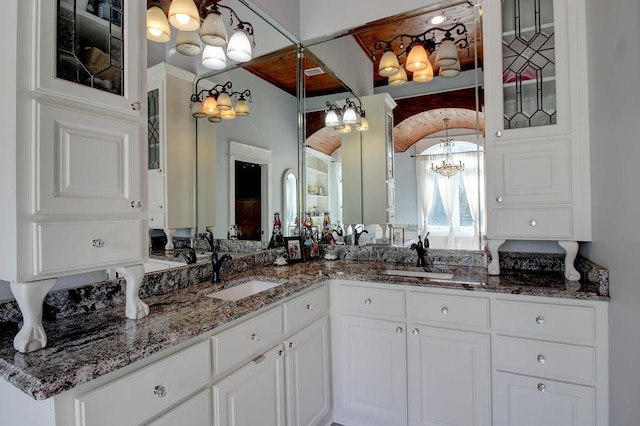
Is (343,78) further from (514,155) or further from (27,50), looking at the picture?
(27,50)

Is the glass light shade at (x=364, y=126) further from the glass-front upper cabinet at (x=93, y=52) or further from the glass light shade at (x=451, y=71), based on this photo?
the glass-front upper cabinet at (x=93, y=52)

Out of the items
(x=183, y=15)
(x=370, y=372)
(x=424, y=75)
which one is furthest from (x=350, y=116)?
(x=370, y=372)

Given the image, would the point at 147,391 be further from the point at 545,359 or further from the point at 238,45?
the point at 238,45

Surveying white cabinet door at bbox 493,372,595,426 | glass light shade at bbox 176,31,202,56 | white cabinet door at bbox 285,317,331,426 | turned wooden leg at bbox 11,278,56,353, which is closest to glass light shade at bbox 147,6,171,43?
glass light shade at bbox 176,31,202,56

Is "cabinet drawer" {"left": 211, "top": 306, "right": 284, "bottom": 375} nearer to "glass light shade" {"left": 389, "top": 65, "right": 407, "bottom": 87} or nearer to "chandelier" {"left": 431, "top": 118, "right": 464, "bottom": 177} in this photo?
"chandelier" {"left": 431, "top": 118, "right": 464, "bottom": 177}

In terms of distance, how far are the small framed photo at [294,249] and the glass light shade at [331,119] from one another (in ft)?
3.56

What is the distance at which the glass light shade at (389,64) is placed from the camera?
98.2 inches

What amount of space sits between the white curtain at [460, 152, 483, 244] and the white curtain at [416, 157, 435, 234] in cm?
27

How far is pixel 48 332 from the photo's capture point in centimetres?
114

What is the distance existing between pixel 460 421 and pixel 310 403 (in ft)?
2.70

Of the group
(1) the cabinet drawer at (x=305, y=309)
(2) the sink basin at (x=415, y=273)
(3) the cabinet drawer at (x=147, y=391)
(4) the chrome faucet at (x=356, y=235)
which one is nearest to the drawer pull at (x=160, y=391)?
(3) the cabinet drawer at (x=147, y=391)

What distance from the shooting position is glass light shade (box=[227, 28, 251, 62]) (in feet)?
6.92

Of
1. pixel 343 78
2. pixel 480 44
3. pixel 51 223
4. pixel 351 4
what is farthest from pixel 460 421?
pixel 351 4

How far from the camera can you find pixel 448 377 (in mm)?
1865
